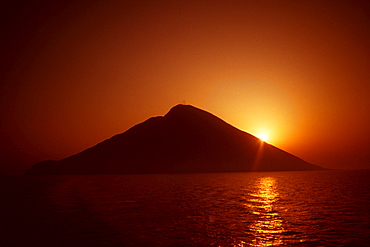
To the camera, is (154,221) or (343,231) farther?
(154,221)

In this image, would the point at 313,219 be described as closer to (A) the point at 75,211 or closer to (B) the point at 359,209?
(B) the point at 359,209

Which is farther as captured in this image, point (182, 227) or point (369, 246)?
point (182, 227)

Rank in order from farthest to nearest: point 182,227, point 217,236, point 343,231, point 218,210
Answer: point 218,210
point 182,227
point 343,231
point 217,236

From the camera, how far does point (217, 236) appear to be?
22047 millimetres

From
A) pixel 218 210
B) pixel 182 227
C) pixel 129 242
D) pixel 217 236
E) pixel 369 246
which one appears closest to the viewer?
pixel 369 246

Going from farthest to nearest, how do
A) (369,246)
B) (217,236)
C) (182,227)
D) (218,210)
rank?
1. (218,210)
2. (182,227)
3. (217,236)
4. (369,246)

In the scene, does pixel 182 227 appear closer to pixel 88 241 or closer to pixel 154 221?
pixel 154 221

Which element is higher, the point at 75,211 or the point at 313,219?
the point at 313,219

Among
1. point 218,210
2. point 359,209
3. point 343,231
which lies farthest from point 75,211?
point 359,209

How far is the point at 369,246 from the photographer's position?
19125 millimetres

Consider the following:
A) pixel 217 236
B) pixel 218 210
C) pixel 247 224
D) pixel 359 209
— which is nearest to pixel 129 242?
pixel 217 236

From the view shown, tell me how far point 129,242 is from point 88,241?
8.23ft

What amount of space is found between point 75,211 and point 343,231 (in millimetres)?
24713

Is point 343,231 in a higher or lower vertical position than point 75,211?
higher
